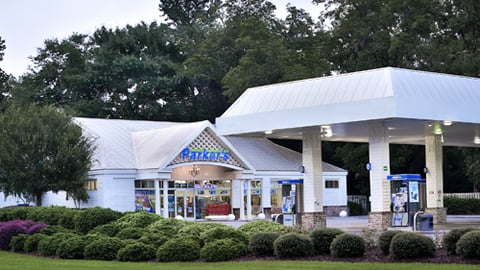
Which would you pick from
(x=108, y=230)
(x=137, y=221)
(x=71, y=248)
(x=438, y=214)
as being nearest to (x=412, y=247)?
(x=71, y=248)

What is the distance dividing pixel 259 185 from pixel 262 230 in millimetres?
30247

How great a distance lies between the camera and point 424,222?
3005 cm

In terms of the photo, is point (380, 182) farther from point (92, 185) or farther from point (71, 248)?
point (92, 185)

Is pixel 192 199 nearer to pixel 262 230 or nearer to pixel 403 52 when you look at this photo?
pixel 403 52

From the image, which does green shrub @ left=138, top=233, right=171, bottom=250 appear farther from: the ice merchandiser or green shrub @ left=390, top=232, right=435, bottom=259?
the ice merchandiser

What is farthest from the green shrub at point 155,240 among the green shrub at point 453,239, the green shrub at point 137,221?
the green shrub at point 453,239

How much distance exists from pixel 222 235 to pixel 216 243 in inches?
36.3

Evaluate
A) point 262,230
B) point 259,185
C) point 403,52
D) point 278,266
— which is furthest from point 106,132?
point 278,266

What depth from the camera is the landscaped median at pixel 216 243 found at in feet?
60.7

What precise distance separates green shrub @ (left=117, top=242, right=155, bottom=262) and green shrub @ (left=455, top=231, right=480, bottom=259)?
8.20 m

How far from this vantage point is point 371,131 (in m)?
31.9

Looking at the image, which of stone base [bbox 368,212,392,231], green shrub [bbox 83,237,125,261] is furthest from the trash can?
green shrub [bbox 83,237,125,261]

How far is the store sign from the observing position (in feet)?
157

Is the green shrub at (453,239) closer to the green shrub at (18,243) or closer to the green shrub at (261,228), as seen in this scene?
the green shrub at (261,228)
